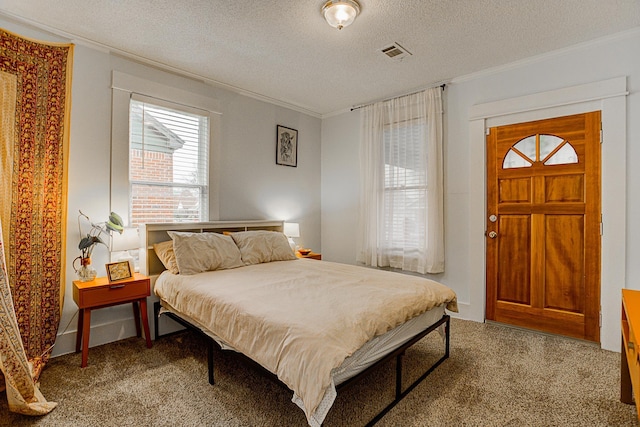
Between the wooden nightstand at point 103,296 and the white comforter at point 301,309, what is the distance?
0.17 m

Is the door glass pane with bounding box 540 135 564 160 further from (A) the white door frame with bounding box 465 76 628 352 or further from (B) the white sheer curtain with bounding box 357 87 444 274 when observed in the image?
(B) the white sheer curtain with bounding box 357 87 444 274

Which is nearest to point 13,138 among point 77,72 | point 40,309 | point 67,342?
point 77,72

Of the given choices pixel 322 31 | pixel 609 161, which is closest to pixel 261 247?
pixel 322 31

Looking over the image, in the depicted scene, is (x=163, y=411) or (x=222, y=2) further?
(x=222, y=2)

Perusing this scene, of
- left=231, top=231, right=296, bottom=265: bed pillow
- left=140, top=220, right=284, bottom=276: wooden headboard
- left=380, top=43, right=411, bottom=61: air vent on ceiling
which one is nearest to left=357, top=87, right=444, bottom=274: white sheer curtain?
left=380, top=43, right=411, bottom=61: air vent on ceiling

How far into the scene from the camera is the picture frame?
2616mm

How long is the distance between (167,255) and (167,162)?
3.37ft

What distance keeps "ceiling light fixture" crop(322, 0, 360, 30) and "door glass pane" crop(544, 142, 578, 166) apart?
7.38ft

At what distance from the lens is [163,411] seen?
1.88 meters

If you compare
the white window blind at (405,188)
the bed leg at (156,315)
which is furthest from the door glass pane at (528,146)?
the bed leg at (156,315)

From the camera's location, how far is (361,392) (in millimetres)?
2045

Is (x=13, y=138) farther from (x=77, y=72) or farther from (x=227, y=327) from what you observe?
(x=227, y=327)

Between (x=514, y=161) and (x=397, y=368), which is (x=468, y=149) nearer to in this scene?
(x=514, y=161)

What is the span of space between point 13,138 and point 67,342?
165 centimetres
